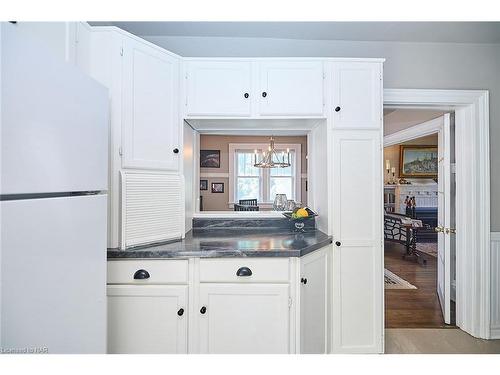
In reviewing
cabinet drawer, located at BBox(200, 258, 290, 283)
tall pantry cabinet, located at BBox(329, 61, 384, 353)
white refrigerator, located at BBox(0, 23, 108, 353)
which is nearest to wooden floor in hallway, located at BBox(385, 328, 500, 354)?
tall pantry cabinet, located at BBox(329, 61, 384, 353)

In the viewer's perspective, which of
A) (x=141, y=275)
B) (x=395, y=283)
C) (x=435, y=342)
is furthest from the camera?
(x=395, y=283)

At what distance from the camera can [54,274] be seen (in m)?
0.90

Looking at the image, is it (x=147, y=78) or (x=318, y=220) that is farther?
(x=318, y=220)

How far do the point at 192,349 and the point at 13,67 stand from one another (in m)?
1.57

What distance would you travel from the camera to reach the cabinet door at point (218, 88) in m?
1.94

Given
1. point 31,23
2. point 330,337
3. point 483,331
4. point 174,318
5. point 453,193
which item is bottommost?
point 483,331

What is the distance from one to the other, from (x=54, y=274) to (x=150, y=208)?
82 centimetres

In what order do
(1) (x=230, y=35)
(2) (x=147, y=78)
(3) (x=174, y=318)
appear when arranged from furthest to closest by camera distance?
(1) (x=230, y=35), (2) (x=147, y=78), (3) (x=174, y=318)

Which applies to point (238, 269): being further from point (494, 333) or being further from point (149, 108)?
point (494, 333)

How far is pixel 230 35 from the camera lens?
7.27 ft

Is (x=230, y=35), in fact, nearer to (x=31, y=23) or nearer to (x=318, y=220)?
(x=31, y=23)

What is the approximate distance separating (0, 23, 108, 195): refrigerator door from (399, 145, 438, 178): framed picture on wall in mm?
7966

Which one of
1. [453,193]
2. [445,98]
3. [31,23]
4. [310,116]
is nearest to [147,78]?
[31,23]
